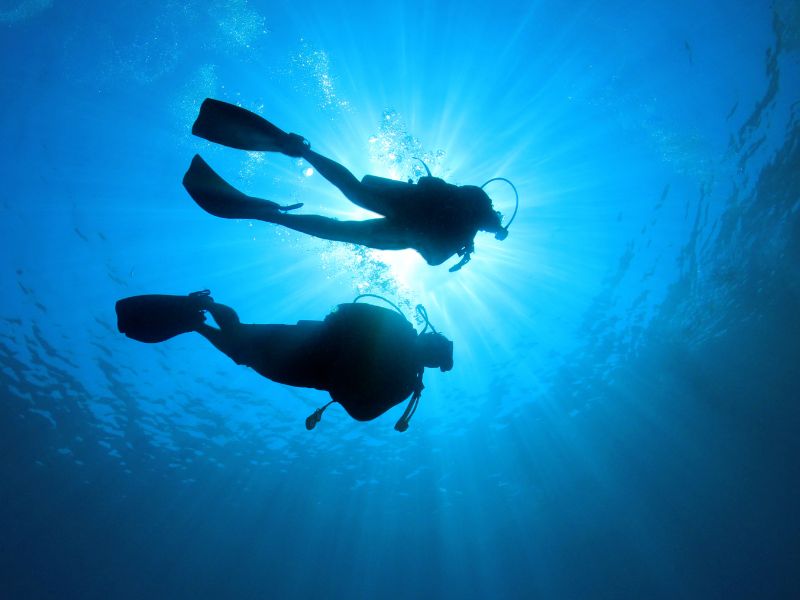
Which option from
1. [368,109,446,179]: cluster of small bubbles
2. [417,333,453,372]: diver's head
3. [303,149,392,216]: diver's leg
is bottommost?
[417,333,453,372]: diver's head

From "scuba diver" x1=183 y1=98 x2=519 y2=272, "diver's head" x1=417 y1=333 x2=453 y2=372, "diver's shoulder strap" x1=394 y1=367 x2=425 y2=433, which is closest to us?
"scuba diver" x1=183 y1=98 x2=519 y2=272

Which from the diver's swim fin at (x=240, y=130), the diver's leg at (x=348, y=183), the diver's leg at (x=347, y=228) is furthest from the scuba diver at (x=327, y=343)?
the diver's swim fin at (x=240, y=130)

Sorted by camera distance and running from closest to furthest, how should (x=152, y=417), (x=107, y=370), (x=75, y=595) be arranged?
(x=107, y=370)
(x=152, y=417)
(x=75, y=595)

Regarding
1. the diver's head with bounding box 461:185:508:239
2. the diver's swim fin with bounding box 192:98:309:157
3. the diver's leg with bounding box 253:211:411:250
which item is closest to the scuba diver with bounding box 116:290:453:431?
the diver's leg with bounding box 253:211:411:250

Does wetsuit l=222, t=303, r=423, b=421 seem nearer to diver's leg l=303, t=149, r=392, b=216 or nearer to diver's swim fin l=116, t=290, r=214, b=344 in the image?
diver's swim fin l=116, t=290, r=214, b=344

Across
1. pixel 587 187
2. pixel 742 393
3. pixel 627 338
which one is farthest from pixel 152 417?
pixel 742 393

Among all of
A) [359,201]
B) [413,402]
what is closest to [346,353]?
[413,402]

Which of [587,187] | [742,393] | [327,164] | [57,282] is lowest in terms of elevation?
[327,164]

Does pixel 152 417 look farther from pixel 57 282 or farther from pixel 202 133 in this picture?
pixel 202 133

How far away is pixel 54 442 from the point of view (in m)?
24.7

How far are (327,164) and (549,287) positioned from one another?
532 inches

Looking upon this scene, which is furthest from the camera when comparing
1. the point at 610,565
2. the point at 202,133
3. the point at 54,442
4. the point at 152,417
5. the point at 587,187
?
the point at 610,565

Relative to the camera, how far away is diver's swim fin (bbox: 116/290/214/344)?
3.38m

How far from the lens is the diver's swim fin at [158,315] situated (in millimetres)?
3383
